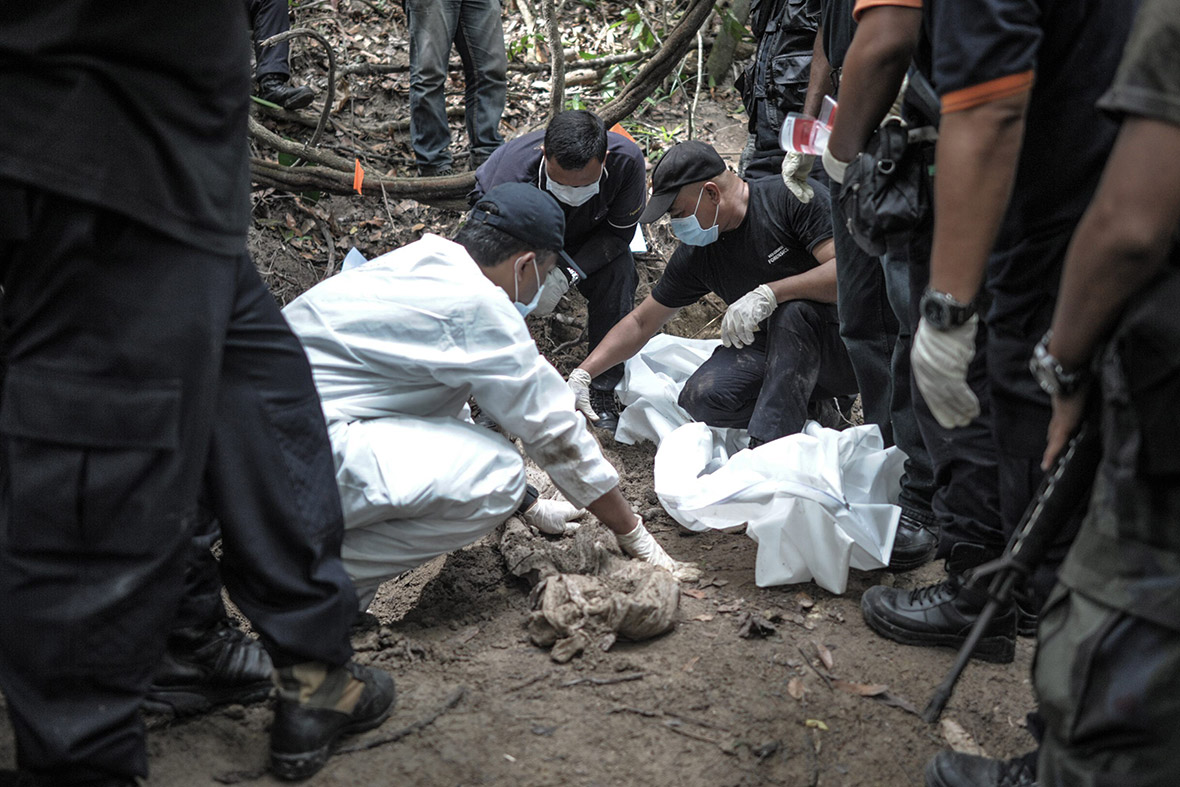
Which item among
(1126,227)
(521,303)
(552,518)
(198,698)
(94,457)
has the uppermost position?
(1126,227)

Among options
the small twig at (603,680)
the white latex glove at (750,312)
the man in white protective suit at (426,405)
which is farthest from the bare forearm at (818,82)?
the small twig at (603,680)

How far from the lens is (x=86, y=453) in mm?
1408

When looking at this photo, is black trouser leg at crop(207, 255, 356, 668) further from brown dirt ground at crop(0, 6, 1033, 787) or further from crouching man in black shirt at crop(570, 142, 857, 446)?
crouching man in black shirt at crop(570, 142, 857, 446)

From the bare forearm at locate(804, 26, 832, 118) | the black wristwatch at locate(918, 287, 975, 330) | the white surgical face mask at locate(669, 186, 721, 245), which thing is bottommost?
the white surgical face mask at locate(669, 186, 721, 245)

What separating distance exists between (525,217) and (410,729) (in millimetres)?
1416

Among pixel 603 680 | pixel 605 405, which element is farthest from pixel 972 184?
pixel 605 405

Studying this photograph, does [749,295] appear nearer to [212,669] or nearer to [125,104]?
[212,669]

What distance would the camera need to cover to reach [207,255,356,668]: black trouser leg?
164 centimetres

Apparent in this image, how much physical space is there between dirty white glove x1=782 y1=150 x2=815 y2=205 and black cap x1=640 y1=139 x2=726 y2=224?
32 cm

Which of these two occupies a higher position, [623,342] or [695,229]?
[695,229]

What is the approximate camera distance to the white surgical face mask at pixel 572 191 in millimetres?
3902

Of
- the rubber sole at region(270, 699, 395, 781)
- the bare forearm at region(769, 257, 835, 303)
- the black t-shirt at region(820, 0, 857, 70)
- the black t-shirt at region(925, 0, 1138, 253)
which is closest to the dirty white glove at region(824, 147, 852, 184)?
the black t-shirt at region(820, 0, 857, 70)

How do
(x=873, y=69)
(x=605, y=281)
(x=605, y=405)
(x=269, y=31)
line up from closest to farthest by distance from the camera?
(x=873, y=69) → (x=605, y=405) → (x=605, y=281) → (x=269, y=31)

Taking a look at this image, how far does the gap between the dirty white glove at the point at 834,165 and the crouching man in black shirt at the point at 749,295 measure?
2.98ft
